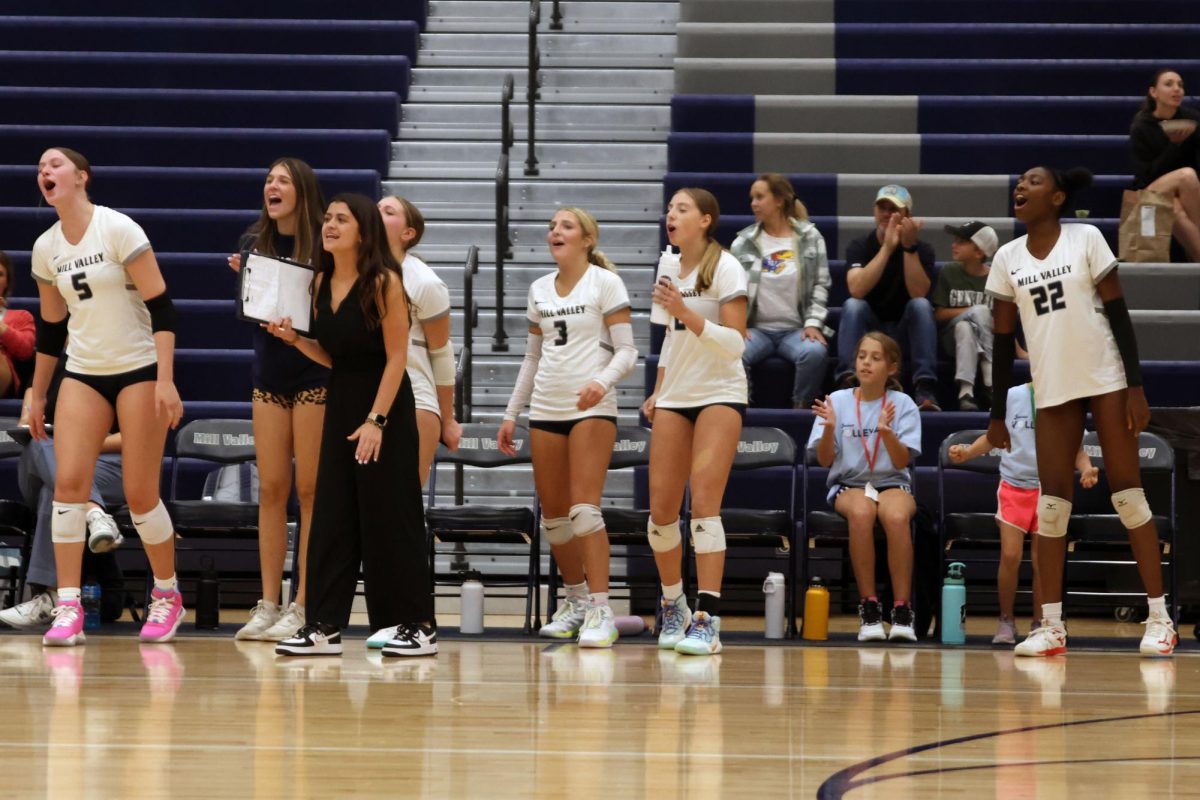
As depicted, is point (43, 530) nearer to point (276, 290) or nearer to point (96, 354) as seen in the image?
point (96, 354)

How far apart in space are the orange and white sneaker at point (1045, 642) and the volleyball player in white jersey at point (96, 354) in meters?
3.19

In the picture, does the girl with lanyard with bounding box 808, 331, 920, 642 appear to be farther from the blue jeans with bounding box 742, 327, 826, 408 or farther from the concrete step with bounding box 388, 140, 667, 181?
the concrete step with bounding box 388, 140, 667, 181

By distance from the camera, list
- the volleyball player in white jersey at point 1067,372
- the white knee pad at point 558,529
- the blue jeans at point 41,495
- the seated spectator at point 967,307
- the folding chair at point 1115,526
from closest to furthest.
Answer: the volleyball player in white jersey at point 1067,372 → the white knee pad at point 558,529 → the blue jeans at point 41,495 → the folding chair at point 1115,526 → the seated spectator at point 967,307

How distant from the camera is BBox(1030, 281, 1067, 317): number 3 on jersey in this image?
6.02 meters

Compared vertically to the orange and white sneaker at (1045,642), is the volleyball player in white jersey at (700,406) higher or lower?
higher

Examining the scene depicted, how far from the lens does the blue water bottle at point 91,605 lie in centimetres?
687

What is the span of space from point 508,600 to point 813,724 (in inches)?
162

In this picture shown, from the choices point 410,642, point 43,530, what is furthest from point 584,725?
point 43,530

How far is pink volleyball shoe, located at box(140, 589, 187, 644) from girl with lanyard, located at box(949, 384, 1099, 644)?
3224mm

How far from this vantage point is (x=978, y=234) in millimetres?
8273

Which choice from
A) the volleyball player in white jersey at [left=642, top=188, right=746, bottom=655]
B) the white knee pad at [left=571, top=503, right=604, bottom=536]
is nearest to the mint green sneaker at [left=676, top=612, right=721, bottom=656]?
the volleyball player in white jersey at [left=642, top=188, right=746, bottom=655]

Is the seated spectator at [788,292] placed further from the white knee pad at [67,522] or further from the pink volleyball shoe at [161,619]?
the white knee pad at [67,522]

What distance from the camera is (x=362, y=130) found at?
1024cm

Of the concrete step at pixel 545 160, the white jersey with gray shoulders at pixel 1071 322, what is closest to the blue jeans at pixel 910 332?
the white jersey with gray shoulders at pixel 1071 322
